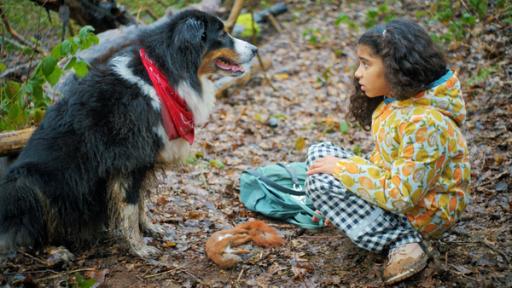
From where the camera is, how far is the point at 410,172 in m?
2.77

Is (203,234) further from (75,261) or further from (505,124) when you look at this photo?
(505,124)

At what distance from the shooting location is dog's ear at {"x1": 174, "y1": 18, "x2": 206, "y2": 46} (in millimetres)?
3484

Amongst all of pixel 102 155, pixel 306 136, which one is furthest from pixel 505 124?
pixel 102 155

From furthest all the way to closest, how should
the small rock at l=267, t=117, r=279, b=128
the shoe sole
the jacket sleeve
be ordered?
the small rock at l=267, t=117, r=279, b=128 → the shoe sole → the jacket sleeve

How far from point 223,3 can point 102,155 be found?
7.58 metres

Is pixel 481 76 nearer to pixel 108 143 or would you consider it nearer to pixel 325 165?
pixel 325 165

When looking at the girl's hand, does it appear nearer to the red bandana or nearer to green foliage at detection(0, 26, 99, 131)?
the red bandana

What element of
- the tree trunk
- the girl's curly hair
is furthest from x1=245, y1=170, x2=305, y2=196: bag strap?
the tree trunk

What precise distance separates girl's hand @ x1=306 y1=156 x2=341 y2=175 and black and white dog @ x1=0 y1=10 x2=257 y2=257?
38.9 inches

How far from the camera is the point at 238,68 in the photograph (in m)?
4.06

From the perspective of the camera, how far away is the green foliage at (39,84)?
3857 millimetres

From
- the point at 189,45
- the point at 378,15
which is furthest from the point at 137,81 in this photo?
the point at 378,15

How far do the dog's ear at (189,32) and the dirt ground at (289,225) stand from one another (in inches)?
46.4

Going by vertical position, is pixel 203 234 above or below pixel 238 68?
below
